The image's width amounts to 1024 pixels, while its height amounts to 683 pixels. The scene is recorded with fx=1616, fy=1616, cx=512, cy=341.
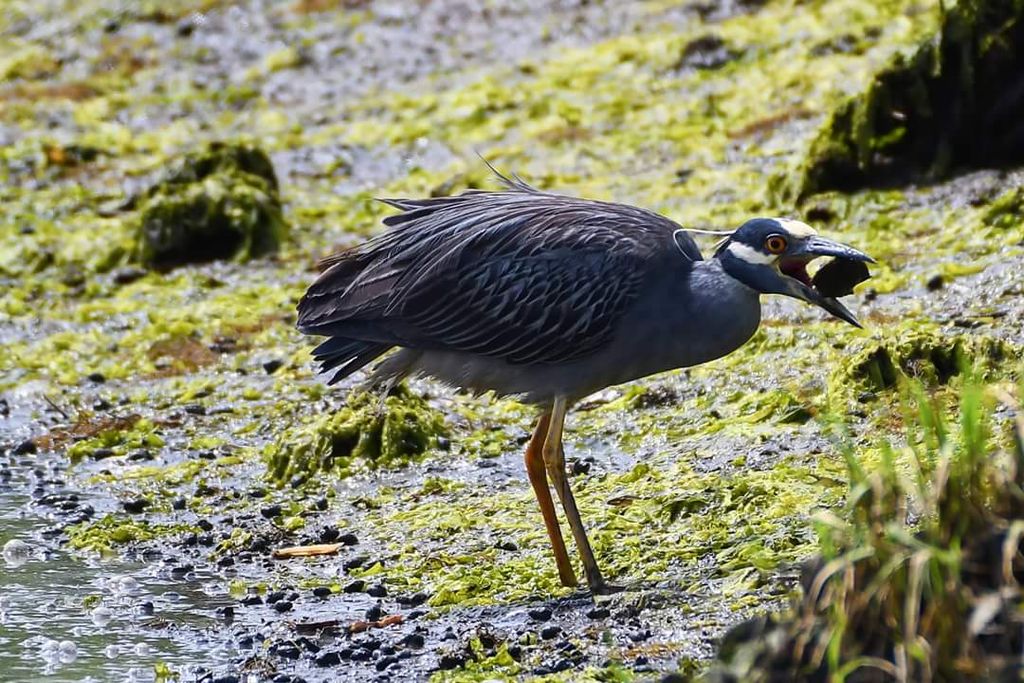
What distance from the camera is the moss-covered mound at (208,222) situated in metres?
12.7

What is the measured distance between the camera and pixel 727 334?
6.89m

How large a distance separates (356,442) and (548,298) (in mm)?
2255

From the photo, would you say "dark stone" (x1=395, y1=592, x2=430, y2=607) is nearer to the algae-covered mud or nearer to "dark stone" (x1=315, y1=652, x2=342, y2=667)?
the algae-covered mud

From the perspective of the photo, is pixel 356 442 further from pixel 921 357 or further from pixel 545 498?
pixel 921 357

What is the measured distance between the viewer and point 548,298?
732 cm

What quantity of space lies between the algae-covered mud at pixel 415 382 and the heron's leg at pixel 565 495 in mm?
229

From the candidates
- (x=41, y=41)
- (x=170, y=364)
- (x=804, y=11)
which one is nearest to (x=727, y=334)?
(x=170, y=364)

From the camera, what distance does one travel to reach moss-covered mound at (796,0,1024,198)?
10.8m

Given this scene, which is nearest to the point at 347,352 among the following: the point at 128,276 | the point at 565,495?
the point at 565,495

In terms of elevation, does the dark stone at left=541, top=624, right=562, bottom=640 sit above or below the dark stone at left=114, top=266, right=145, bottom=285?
below

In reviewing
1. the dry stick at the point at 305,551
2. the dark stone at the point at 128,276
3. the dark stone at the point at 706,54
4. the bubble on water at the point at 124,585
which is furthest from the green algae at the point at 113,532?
the dark stone at the point at 706,54

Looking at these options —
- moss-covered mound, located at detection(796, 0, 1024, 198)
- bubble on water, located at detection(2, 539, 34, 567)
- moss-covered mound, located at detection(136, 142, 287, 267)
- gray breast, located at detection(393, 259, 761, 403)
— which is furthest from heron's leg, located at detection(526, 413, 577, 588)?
moss-covered mound, located at detection(136, 142, 287, 267)

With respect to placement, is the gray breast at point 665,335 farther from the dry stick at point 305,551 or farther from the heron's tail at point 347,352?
the dry stick at point 305,551

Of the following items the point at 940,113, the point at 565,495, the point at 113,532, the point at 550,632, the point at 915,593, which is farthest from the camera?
A: the point at 940,113
